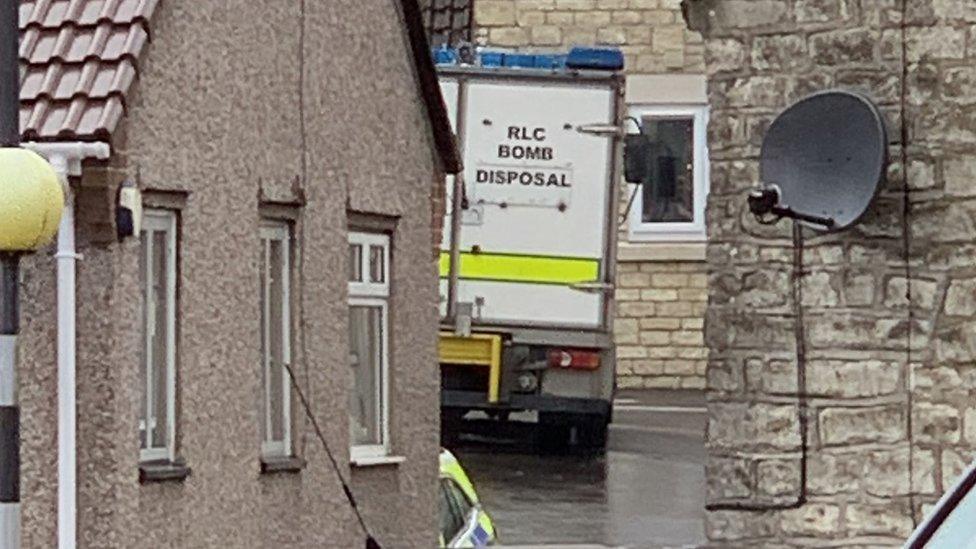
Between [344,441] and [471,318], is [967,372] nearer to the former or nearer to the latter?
[344,441]

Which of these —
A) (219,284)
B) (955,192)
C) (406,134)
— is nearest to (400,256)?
(406,134)

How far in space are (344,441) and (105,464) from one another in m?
2.70

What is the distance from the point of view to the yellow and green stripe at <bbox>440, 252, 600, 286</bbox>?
22.0m

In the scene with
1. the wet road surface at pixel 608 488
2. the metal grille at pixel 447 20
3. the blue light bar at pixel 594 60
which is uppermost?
the metal grille at pixel 447 20

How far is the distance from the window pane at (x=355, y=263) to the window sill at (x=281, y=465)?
115 centimetres

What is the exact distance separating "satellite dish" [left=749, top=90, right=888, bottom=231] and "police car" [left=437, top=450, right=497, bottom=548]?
2.80 meters

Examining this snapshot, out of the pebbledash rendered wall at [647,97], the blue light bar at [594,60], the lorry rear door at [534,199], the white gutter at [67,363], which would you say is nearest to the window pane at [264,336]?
the white gutter at [67,363]

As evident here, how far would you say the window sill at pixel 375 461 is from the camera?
13953mm

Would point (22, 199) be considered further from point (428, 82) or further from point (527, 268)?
point (527, 268)

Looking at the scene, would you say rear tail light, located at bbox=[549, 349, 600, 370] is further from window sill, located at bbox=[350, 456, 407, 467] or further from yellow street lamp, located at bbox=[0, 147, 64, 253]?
yellow street lamp, located at bbox=[0, 147, 64, 253]

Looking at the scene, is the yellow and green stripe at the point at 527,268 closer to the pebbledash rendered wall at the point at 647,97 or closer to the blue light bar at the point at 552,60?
the blue light bar at the point at 552,60

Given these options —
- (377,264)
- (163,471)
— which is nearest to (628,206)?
(377,264)

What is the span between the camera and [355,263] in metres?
14.1

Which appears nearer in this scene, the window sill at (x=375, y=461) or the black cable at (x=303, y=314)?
the black cable at (x=303, y=314)
